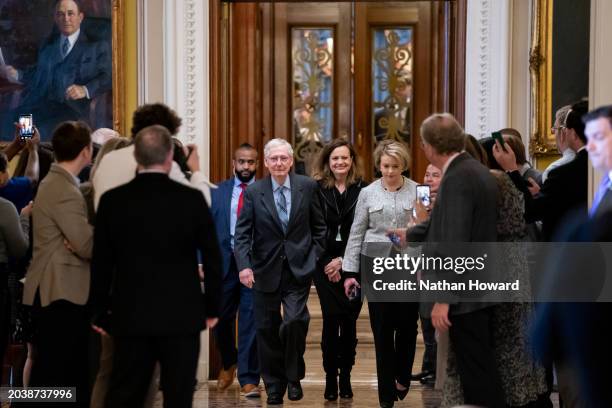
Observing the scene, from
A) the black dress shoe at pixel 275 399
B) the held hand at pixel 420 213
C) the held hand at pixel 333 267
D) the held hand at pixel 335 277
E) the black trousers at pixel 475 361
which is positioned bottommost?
the black dress shoe at pixel 275 399

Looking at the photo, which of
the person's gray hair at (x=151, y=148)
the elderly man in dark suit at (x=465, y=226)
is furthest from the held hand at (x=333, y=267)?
the person's gray hair at (x=151, y=148)

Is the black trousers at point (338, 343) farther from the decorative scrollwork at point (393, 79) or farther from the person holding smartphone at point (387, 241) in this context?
the decorative scrollwork at point (393, 79)

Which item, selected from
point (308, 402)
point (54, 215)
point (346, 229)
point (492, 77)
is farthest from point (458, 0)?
point (54, 215)

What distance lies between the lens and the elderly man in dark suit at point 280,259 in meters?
7.29

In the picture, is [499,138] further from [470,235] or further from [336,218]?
[336,218]

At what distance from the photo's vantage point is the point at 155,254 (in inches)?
183

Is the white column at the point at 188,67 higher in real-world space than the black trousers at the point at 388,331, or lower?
higher

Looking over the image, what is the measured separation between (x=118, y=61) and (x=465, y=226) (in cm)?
380

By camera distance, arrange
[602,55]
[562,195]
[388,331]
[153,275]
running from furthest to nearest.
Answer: [388,331] → [562,195] → [602,55] → [153,275]

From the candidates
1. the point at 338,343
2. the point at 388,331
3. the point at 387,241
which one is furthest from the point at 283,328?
the point at 387,241

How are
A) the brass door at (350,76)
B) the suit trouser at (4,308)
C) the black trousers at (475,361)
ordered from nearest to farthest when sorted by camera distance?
the black trousers at (475,361) < the suit trouser at (4,308) < the brass door at (350,76)

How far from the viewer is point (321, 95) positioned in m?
12.7

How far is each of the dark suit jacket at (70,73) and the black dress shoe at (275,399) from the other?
101 inches

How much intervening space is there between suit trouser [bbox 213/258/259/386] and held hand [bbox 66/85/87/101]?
1.75 metres
